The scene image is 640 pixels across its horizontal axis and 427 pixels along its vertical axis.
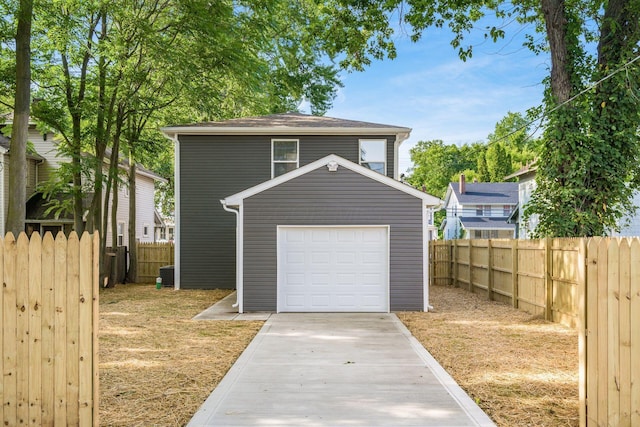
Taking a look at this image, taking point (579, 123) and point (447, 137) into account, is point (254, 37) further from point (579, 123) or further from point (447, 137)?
point (447, 137)

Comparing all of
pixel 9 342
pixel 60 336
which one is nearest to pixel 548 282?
pixel 60 336

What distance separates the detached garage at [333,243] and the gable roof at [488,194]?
31016 millimetres

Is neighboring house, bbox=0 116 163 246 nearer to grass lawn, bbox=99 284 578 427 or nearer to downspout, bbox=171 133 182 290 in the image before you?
downspout, bbox=171 133 182 290

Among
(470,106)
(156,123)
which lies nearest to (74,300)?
(156,123)

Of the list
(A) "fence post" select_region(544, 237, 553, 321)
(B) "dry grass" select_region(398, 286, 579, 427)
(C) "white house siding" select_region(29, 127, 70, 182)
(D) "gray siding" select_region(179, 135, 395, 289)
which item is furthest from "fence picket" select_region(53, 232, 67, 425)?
(C) "white house siding" select_region(29, 127, 70, 182)

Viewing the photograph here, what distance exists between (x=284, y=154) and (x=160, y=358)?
10209 millimetres

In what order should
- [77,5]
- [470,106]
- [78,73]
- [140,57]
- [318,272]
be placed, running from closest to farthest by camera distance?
1. [318,272]
2. [77,5]
3. [140,57]
4. [78,73]
5. [470,106]

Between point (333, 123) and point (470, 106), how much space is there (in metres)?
45.1

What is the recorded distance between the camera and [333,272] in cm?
1145

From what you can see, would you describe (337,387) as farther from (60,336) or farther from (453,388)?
(60,336)

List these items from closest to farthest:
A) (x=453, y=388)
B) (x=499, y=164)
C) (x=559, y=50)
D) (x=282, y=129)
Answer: (x=453, y=388), (x=559, y=50), (x=282, y=129), (x=499, y=164)

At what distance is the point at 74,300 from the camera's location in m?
4.21

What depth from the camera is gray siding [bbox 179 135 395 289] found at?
53.4ft

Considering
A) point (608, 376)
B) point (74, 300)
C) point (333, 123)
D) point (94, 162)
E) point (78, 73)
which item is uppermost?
point (78, 73)
